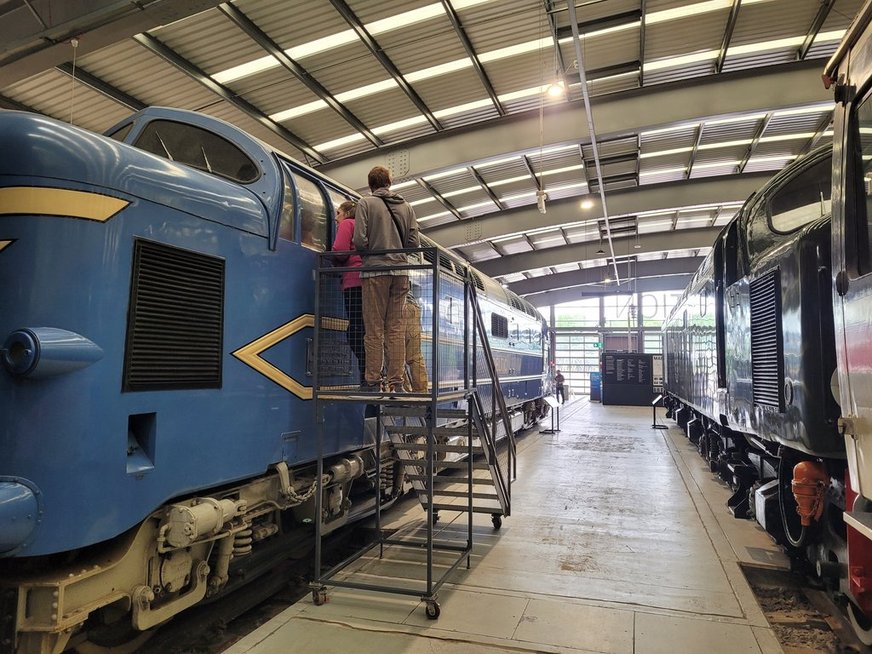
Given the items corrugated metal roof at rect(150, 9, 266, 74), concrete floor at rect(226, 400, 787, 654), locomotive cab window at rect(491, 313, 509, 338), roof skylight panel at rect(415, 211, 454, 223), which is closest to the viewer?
concrete floor at rect(226, 400, 787, 654)

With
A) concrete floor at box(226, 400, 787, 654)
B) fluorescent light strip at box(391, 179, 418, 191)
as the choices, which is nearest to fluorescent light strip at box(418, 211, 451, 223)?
fluorescent light strip at box(391, 179, 418, 191)

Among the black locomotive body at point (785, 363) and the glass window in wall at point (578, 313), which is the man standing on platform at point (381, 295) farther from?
the glass window in wall at point (578, 313)

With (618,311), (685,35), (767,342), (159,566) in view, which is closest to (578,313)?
(618,311)

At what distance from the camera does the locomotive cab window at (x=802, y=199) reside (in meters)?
4.58

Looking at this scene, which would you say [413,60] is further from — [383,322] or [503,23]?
[383,322]

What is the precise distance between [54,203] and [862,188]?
377 centimetres

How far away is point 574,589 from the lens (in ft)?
14.5

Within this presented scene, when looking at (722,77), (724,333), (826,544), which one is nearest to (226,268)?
(826,544)

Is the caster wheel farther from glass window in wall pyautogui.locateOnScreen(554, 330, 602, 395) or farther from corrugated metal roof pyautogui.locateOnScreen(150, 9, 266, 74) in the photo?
glass window in wall pyautogui.locateOnScreen(554, 330, 602, 395)

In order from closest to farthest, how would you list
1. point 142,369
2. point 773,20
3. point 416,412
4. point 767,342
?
1. point 142,369
2. point 767,342
3. point 416,412
4. point 773,20

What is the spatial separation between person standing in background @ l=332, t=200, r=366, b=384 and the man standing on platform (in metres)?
0.14

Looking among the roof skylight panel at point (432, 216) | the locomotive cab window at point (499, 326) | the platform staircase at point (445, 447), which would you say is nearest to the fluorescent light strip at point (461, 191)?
the roof skylight panel at point (432, 216)

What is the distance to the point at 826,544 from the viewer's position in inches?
150

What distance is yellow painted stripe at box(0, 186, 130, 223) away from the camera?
2.54 metres
